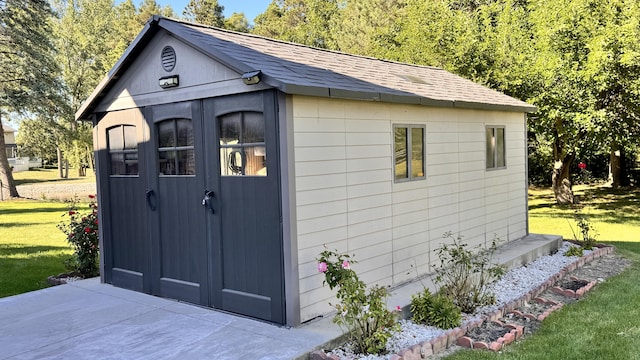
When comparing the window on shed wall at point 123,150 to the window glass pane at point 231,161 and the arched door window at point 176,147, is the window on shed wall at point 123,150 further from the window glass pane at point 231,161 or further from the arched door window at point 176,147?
the window glass pane at point 231,161

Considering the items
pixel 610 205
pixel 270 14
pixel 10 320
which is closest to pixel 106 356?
pixel 10 320

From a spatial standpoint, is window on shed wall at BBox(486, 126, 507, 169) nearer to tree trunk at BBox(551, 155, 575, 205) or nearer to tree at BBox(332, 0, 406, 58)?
tree trunk at BBox(551, 155, 575, 205)

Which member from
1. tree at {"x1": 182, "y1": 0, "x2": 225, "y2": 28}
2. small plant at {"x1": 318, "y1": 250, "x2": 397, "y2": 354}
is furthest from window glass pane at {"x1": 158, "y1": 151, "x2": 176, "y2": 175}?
tree at {"x1": 182, "y1": 0, "x2": 225, "y2": 28}

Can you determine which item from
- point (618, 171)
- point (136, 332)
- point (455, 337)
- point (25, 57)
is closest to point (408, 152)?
point (455, 337)

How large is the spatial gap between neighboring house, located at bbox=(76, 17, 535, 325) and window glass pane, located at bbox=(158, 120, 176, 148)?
0.06 ft

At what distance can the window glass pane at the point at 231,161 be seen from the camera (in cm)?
501

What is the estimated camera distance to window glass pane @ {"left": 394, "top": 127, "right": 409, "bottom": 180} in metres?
6.03

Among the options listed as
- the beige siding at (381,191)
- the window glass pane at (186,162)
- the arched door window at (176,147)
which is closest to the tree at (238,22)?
the beige siding at (381,191)

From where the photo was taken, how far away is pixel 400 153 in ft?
20.0

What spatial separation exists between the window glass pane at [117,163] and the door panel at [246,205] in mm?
1656

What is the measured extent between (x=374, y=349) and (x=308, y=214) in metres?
1.36

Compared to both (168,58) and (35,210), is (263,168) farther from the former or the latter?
(35,210)

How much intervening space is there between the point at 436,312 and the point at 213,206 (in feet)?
7.96

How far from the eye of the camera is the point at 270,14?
35031 mm
